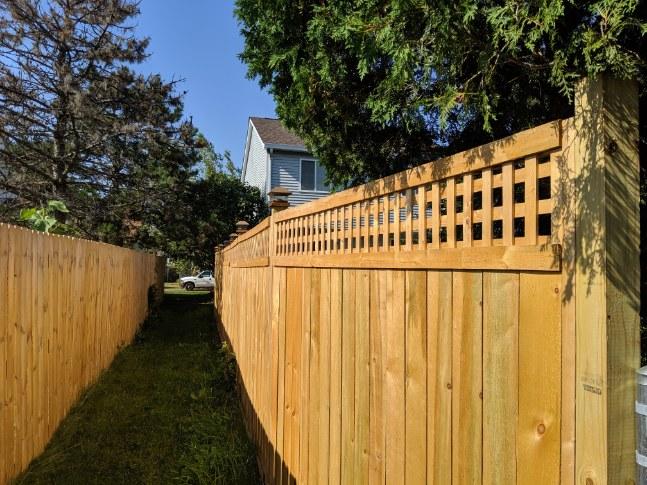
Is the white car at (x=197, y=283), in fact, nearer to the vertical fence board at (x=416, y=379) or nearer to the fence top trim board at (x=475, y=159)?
the fence top trim board at (x=475, y=159)

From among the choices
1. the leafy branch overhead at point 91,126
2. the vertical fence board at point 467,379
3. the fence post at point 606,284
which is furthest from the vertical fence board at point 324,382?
the leafy branch overhead at point 91,126

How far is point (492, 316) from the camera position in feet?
4.23

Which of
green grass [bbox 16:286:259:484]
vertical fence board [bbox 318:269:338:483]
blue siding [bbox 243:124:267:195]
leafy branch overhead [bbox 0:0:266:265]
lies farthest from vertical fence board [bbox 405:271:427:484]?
blue siding [bbox 243:124:267:195]

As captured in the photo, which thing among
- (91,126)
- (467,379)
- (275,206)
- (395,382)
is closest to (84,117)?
(91,126)

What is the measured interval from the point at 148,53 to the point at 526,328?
1831cm

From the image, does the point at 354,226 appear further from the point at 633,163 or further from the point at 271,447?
the point at 271,447

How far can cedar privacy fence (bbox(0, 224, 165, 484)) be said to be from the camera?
3379mm

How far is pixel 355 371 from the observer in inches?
82.6

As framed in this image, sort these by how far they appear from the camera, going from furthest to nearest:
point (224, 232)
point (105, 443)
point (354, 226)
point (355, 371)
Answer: point (224, 232), point (105, 443), point (354, 226), point (355, 371)

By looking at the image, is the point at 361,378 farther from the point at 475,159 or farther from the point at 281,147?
the point at 281,147

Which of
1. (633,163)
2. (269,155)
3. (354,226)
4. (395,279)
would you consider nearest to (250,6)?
(354,226)

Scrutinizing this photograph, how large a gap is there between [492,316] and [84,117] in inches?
640

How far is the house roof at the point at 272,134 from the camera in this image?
18328 millimetres

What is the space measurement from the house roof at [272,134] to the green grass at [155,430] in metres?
11.6
